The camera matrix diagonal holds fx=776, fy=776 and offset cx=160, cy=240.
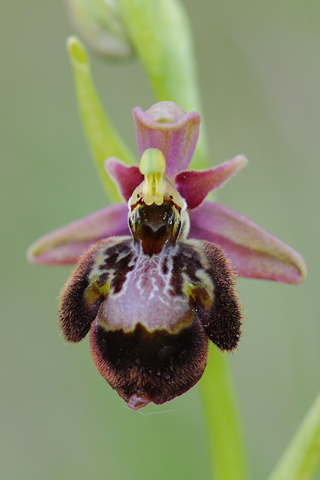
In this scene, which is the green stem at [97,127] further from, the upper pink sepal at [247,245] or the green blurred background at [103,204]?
the green blurred background at [103,204]

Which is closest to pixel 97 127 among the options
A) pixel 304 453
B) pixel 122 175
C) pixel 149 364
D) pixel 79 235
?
pixel 122 175

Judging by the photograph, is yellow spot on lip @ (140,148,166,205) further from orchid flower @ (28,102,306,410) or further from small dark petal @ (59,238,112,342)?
small dark petal @ (59,238,112,342)

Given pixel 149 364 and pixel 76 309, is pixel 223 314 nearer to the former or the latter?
pixel 149 364

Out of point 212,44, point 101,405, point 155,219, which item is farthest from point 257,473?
point 212,44

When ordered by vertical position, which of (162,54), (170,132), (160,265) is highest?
(162,54)

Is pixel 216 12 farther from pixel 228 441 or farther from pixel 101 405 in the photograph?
pixel 228 441

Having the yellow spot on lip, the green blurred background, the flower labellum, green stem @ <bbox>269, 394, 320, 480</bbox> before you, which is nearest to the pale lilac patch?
the flower labellum
